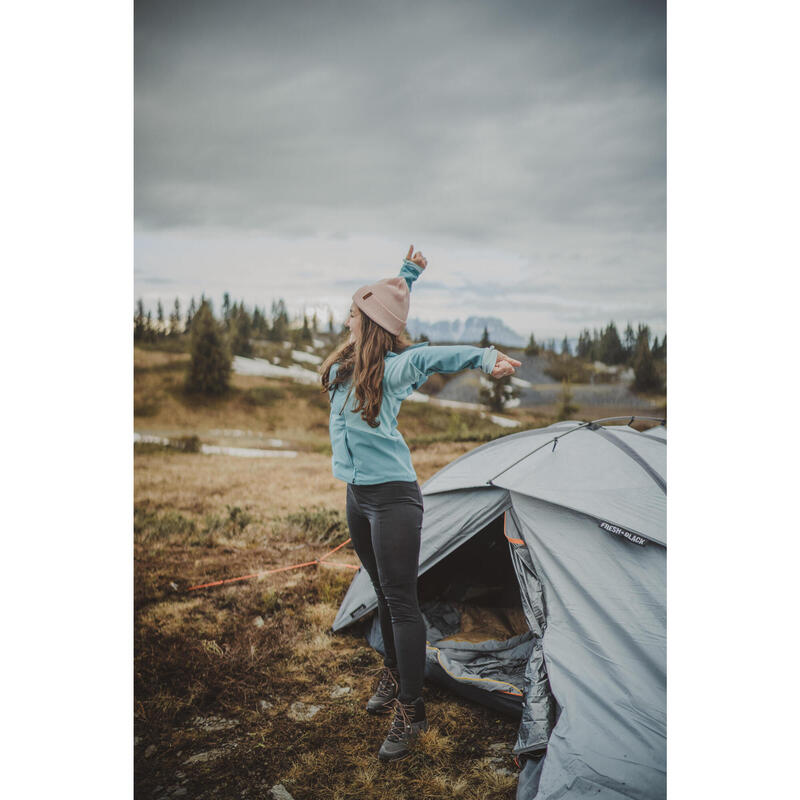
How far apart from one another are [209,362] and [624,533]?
5990mm

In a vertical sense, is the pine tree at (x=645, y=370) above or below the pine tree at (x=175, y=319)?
below

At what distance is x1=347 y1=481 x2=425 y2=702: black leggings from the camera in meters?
1.56

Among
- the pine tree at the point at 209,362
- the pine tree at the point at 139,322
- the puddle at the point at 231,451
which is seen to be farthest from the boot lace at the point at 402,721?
the pine tree at the point at 139,322

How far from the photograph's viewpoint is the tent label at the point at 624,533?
1682 mm

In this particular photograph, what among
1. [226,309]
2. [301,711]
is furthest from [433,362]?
[226,309]

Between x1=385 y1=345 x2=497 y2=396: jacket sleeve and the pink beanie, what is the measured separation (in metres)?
0.12

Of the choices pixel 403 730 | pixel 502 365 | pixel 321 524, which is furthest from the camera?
pixel 321 524

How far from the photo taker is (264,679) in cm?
220

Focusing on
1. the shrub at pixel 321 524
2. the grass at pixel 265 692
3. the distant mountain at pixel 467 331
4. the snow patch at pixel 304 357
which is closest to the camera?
the grass at pixel 265 692

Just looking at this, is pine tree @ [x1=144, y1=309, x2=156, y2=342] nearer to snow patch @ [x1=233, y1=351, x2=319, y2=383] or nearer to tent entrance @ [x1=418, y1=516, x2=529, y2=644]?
snow patch @ [x1=233, y1=351, x2=319, y2=383]

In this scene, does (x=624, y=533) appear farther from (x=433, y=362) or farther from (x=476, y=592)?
(x=476, y=592)

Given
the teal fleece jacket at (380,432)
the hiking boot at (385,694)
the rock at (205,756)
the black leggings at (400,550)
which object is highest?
the teal fleece jacket at (380,432)

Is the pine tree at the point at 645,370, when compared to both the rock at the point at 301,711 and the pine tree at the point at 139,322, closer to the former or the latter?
the rock at the point at 301,711
